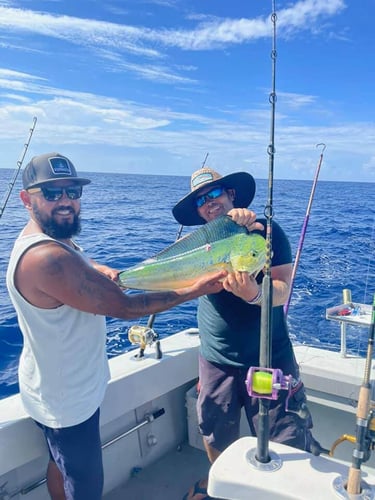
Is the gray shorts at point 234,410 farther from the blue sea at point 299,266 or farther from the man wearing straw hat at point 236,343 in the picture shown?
the blue sea at point 299,266

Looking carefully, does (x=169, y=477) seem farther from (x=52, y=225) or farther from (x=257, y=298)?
(x=52, y=225)

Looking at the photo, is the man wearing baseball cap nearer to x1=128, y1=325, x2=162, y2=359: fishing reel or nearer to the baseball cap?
the baseball cap

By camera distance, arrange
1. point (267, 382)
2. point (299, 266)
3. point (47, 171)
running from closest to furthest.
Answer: point (267, 382), point (47, 171), point (299, 266)

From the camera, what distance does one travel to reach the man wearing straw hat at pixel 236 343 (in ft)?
7.11

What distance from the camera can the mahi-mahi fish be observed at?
78.2 inches

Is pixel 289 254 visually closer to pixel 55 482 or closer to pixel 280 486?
pixel 280 486

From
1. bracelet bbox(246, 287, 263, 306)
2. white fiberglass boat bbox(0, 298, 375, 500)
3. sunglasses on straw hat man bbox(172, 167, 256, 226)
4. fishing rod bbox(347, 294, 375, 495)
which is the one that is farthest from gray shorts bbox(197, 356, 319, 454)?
sunglasses on straw hat man bbox(172, 167, 256, 226)

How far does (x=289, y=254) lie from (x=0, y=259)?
9182mm

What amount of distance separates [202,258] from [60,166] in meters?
0.79

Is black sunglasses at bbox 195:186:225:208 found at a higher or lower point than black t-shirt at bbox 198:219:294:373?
higher

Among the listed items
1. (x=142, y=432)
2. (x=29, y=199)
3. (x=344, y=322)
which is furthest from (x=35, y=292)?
(x=344, y=322)

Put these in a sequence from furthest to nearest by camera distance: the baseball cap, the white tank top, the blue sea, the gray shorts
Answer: the blue sea < the gray shorts < the baseball cap < the white tank top

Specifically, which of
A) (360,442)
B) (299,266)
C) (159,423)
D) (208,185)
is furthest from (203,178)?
(299,266)

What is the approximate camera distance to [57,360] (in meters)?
1.93
